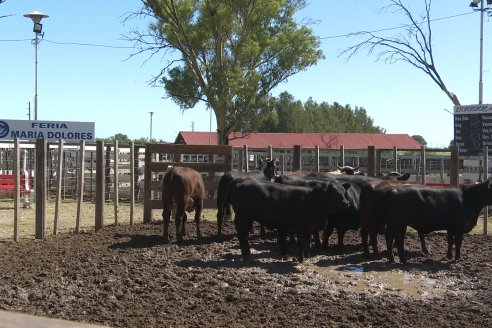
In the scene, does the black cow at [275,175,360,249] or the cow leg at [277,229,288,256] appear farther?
the black cow at [275,175,360,249]

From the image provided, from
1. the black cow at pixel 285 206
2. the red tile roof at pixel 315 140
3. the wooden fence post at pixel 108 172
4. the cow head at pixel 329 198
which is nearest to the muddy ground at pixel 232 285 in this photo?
the black cow at pixel 285 206

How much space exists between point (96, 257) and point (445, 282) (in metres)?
5.32

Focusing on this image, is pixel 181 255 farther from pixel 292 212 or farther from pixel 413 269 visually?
pixel 413 269

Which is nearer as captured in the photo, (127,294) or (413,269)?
(127,294)

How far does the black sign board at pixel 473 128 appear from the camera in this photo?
2120 cm

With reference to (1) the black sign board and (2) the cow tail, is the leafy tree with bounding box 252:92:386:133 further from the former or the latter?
(2) the cow tail

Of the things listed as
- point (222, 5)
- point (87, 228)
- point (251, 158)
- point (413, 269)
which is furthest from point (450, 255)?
point (222, 5)

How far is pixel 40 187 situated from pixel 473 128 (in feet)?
49.4

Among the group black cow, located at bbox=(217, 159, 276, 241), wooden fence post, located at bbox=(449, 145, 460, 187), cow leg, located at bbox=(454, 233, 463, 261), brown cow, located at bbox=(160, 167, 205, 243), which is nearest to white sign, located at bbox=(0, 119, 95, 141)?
black cow, located at bbox=(217, 159, 276, 241)

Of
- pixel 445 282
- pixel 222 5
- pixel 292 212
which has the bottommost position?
pixel 445 282

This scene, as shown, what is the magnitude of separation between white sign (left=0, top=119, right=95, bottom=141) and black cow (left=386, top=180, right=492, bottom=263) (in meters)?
19.7

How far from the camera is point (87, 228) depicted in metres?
14.4

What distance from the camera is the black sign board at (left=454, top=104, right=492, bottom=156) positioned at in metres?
21.2

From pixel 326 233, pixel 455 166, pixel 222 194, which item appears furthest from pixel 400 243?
pixel 455 166
